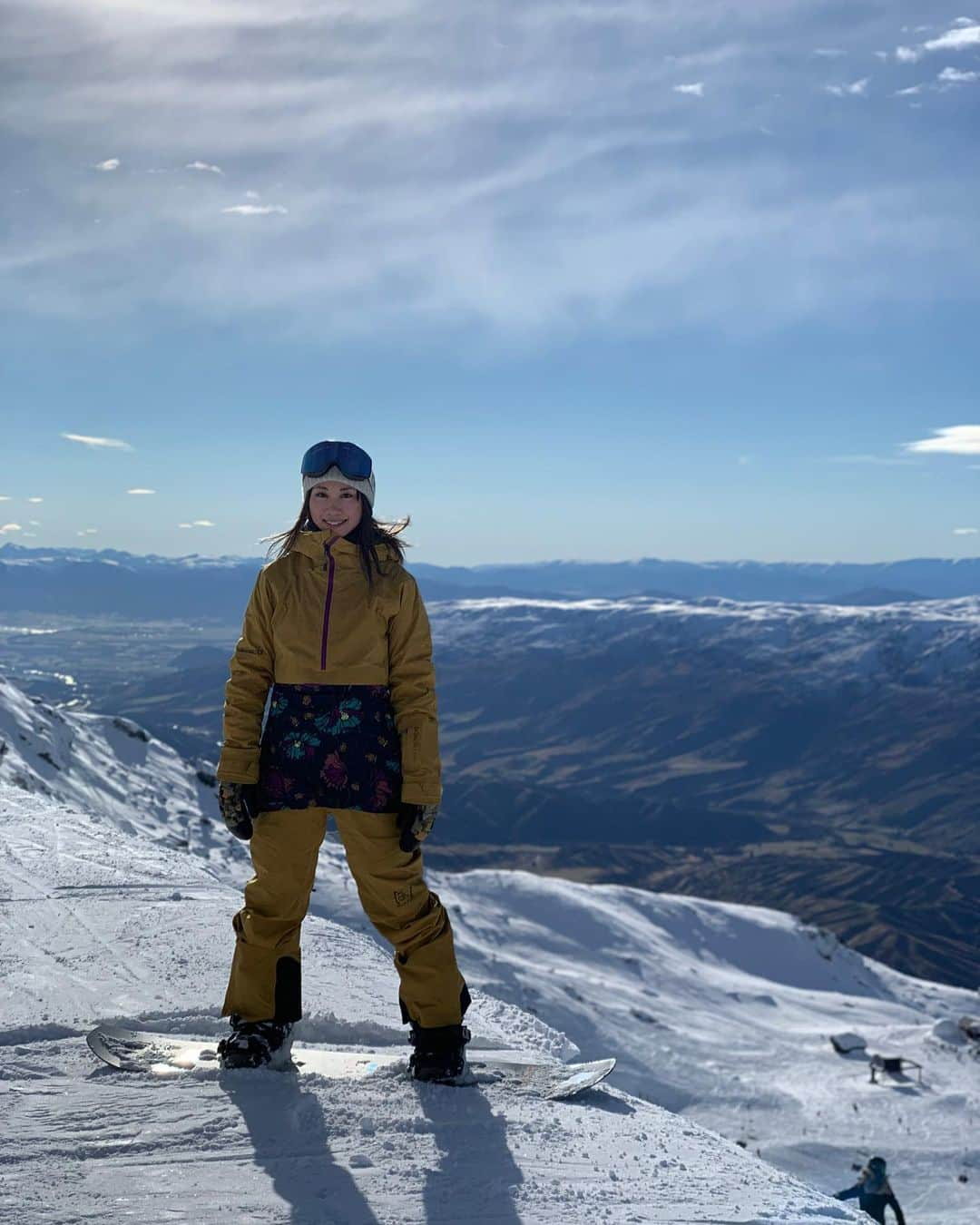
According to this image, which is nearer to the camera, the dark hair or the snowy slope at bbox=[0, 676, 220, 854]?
the dark hair

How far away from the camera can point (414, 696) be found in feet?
14.1

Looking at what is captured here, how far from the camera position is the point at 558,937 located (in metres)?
37.9

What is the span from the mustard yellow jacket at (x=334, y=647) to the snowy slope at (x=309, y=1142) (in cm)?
131

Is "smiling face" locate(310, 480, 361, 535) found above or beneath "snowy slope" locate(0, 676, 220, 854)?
above

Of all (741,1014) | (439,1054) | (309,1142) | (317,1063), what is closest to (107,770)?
(741,1014)

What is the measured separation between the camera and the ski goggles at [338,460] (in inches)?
176

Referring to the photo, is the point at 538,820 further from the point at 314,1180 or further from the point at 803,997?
the point at 314,1180

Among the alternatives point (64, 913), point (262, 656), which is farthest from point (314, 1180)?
point (64, 913)

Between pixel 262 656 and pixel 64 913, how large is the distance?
12.2 feet

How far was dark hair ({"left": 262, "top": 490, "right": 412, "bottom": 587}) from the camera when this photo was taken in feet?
14.5

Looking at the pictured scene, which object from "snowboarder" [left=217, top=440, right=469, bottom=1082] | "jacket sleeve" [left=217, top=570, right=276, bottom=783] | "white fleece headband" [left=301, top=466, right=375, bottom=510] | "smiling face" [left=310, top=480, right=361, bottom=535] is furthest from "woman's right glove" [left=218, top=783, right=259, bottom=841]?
"white fleece headband" [left=301, top=466, right=375, bottom=510]

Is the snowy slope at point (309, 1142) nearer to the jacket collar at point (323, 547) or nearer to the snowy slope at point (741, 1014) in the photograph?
the jacket collar at point (323, 547)

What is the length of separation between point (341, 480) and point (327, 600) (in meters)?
0.58

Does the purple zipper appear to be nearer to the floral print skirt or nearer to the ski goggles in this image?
the floral print skirt
